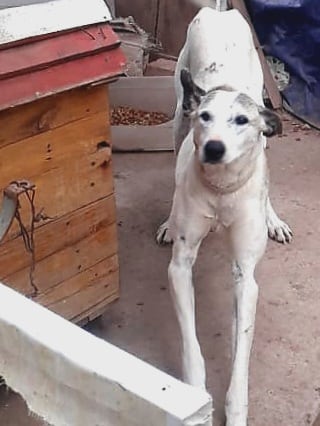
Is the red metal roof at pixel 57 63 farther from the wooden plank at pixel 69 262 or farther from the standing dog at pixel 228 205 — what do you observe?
the wooden plank at pixel 69 262

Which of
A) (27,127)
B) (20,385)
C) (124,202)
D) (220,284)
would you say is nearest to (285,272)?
(220,284)

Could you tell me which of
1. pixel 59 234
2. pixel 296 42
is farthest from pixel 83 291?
pixel 296 42

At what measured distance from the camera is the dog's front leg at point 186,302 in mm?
2594

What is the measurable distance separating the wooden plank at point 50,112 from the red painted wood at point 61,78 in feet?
0.13

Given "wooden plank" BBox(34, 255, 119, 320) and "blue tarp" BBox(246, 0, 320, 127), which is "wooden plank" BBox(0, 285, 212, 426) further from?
"blue tarp" BBox(246, 0, 320, 127)

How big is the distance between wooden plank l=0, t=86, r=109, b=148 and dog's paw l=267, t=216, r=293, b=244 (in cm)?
117

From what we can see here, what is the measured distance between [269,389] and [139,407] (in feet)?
6.09

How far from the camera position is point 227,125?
2.38 meters

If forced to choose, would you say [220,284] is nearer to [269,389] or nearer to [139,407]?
[269,389]

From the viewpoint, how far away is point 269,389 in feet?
9.12

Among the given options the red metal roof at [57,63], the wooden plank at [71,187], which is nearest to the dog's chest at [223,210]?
the wooden plank at [71,187]

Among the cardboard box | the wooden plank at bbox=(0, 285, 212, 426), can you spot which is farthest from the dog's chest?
the cardboard box

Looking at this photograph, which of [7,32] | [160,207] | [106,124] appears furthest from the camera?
[160,207]

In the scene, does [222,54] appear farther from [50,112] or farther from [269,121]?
[50,112]
